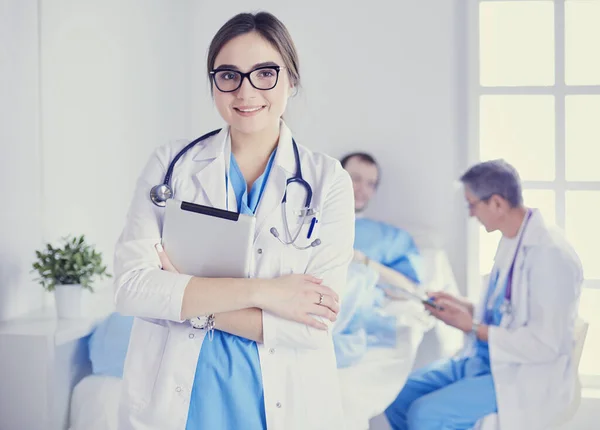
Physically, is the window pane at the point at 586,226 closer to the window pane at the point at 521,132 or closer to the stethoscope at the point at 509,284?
the window pane at the point at 521,132

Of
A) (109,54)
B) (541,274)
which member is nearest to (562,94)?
(541,274)

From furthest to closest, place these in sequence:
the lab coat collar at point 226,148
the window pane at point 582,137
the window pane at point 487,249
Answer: the window pane at point 487,249 < the window pane at point 582,137 < the lab coat collar at point 226,148

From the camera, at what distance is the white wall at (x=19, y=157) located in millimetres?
2125

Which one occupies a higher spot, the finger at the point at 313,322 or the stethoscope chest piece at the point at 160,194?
the stethoscope chest piece at the point at 160,194

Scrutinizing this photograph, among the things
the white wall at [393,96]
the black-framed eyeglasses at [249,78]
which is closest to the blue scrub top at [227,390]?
the black-framed eyeglasses at [249,78]

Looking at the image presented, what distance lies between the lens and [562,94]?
3227 millimetres

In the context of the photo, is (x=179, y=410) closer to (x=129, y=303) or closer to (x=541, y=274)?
(x=129, y=303)

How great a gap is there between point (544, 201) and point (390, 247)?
748 mm

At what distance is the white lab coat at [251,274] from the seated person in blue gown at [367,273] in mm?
989

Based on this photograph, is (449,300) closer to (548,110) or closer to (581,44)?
(548,110)

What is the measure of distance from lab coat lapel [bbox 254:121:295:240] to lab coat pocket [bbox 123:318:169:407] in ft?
0.78

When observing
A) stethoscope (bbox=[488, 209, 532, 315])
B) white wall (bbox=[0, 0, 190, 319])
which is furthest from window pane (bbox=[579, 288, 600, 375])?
white wall (bbox=[0, 0, 190, 319])

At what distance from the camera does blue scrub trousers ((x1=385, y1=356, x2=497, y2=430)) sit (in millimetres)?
2215

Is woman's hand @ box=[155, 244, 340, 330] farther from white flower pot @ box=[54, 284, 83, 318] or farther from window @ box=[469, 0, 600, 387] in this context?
window @ box=[469, 0, 600, 387]
